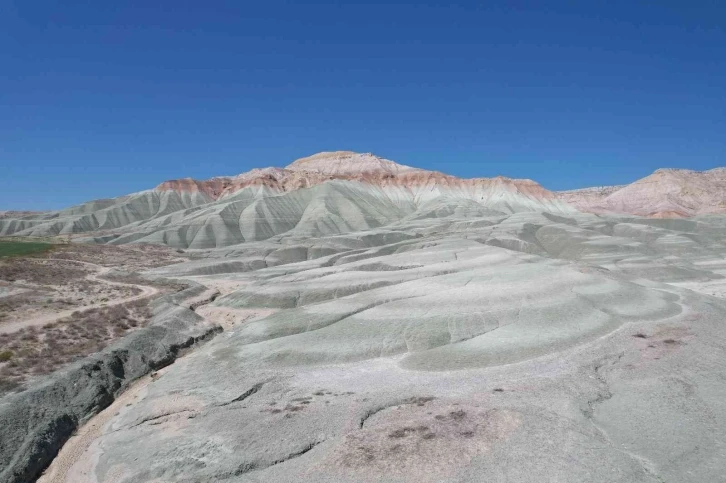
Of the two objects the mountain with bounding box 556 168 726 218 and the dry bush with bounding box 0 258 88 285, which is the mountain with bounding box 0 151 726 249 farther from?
the dry bush with bounding box 0 258 88 285

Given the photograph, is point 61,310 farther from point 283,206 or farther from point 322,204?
point 322,204

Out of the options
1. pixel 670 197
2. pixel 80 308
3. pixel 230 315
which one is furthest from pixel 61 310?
pixel 670 197

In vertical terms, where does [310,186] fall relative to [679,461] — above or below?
above

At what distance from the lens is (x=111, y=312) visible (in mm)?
31266

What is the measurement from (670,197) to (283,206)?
131 m

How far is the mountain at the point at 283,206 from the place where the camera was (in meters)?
106

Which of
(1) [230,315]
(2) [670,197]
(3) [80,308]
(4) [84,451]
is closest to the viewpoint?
(4) [84,451]

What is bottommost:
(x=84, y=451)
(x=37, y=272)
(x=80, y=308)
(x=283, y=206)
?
(x=84, y=451)

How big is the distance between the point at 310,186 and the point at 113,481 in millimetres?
134966

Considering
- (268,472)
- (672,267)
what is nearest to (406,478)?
(268,472)

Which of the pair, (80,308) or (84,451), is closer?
(84,451)

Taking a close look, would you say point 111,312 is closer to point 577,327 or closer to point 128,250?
point 577,327

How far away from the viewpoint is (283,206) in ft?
401

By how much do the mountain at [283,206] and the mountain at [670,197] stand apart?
2394 cm
